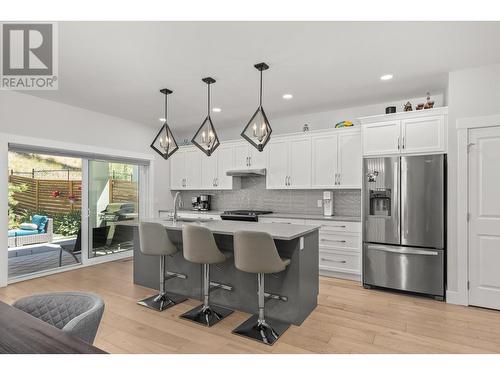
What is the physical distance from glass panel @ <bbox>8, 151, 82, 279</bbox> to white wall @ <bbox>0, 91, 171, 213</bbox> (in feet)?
1.31

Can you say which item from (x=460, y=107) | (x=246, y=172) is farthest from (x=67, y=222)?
(x=460, y=107)

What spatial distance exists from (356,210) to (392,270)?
4.11 ft

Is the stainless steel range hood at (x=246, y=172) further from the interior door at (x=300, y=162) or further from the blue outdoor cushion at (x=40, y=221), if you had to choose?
the blue outdoor cushion at (x=40, y=221)

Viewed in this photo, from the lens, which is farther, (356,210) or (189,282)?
(356,210)

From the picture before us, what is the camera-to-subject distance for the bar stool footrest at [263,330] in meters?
2.54

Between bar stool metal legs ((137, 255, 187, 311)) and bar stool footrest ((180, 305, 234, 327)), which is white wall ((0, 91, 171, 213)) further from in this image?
bar stool footrest ((180, 305, 234, 327))

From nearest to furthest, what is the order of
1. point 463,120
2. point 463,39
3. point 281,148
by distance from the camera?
point 463,39
point 463,120
point 281,148

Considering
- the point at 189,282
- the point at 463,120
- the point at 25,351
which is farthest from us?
the point at 189,282

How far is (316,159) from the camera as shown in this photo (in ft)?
15.9

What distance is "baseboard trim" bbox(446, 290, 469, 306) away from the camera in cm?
333

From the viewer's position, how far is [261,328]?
2658 mm

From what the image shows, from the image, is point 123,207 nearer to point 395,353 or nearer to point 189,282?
point 189,282

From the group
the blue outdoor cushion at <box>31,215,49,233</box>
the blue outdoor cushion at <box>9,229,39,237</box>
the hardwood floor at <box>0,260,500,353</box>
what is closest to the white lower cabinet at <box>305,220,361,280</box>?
the hardwood floor at <box>0,260,500,353</box>
